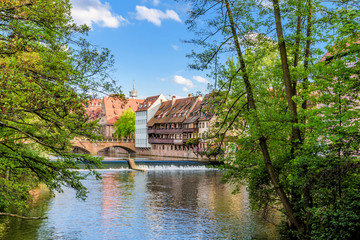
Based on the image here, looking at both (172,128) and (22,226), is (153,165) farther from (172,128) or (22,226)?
(22,226)

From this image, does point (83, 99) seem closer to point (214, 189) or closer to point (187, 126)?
point (214, 189)

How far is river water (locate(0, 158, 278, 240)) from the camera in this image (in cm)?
1667

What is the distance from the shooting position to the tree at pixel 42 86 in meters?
6.32

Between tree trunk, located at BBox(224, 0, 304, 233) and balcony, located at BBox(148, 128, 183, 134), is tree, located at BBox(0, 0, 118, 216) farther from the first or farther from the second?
balcony, located at BBox(148, 128, 183, 134)

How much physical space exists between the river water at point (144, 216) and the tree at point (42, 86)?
282 inches

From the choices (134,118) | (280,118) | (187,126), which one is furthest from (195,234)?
(134,118)

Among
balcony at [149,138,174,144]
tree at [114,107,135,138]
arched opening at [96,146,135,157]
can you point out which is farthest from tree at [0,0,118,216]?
tree at [114,107,135,138]

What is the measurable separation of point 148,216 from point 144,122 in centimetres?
6619

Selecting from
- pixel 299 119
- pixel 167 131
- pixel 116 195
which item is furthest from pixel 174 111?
pixel 299 119

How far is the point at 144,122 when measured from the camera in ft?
283

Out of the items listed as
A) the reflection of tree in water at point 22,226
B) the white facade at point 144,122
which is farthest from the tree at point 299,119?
the white facade at point 144,122

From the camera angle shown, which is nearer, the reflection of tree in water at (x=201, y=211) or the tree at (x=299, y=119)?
the tree at (x=299, y=119)

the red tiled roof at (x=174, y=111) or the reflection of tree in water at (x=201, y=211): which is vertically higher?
the red tiled roof at (x=174, y=111)

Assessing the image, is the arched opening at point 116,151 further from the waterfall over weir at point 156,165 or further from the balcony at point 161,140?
the waterfall over weir at point 156,165
